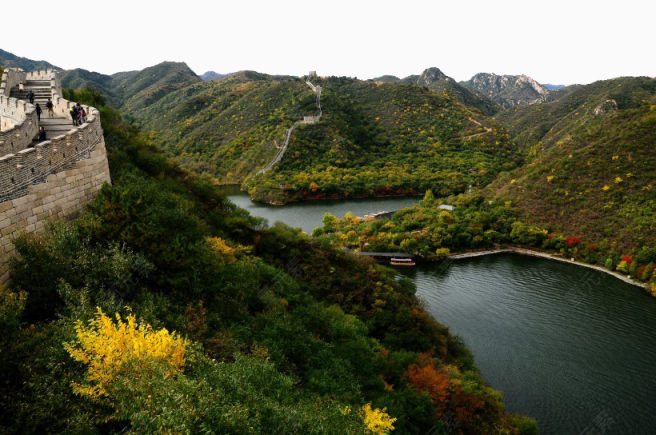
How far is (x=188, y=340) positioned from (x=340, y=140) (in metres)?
91.2

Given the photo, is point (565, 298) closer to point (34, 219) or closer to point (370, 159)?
point (34, 219)

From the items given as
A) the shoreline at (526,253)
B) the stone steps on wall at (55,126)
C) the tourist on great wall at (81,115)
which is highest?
the tourist on great wall at (81,115)

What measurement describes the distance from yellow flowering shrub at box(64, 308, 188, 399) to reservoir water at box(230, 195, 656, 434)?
2313 centimetres

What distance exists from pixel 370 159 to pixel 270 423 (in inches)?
3580

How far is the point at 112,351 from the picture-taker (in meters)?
6.69

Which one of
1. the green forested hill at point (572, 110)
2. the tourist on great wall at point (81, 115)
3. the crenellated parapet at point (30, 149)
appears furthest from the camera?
the green forested hill at point (572, 110)

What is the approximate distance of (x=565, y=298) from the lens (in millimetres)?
35781

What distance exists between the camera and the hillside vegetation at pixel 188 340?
6.23 metres

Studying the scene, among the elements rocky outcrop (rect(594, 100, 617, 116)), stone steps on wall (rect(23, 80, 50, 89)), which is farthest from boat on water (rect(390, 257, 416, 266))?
rocky outcrop (rect(594, 100, 617, 116))

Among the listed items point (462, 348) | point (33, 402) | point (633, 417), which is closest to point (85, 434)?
point (33, 402)

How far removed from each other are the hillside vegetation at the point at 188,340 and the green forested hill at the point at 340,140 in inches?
2055

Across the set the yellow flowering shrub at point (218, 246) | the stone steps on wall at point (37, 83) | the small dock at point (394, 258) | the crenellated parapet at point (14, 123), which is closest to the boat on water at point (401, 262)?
the small dock at point (394, 258)

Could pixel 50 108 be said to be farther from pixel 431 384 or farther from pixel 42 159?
pixel 431 384

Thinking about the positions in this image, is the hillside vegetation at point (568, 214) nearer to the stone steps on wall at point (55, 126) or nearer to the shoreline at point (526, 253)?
the shoreline at point (526, 253)
